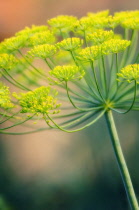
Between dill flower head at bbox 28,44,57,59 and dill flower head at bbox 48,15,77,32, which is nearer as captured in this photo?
dill flower head at bbox 28,44,57,59

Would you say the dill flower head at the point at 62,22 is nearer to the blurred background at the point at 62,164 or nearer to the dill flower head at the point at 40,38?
the dill flower head at the point at 40,38

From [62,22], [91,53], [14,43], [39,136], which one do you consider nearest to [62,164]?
[39,136]

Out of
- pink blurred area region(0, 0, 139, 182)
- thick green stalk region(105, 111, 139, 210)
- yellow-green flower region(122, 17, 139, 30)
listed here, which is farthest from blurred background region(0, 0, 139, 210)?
yellow-green flower region(122, 17, 139, 30)

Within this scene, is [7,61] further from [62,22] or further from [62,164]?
[62,164]

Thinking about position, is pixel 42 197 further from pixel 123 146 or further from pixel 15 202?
pixel 123 146

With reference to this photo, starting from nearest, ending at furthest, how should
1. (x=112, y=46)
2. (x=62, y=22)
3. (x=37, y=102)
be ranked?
1. (x=37, y=102)
2. (x=112, y=46)
3. (x=62, y=22)

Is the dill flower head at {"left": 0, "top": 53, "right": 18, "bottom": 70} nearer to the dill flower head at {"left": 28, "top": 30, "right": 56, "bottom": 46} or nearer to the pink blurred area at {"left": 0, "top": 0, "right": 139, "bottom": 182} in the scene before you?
the dill flower head at {"left": 28, "top": 30, "right": 56, "bottom": 46}

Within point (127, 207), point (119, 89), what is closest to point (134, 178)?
point (127, 207)
